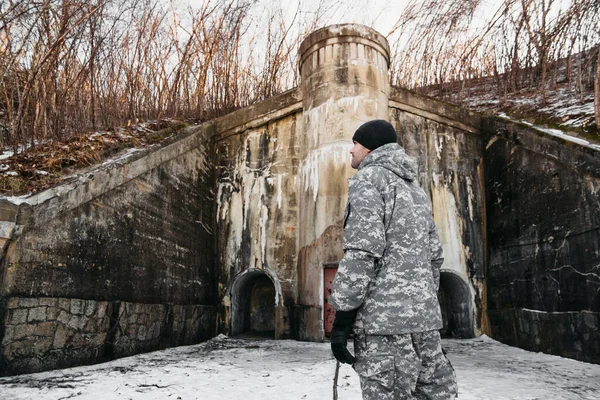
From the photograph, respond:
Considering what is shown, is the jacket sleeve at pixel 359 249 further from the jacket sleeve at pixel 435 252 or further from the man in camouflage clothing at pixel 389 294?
the jacket sleeve at pixel 435 252

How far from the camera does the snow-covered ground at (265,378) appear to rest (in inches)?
152

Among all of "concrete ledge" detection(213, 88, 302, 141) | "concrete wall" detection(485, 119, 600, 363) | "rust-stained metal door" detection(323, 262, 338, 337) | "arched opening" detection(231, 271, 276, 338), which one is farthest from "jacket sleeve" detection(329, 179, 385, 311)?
"concrete ledge" detection(213, 88, 302, 141)

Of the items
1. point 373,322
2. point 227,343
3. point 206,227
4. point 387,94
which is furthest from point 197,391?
point 387,94

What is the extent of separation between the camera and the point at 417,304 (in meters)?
2.18

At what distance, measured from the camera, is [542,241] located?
6184mm

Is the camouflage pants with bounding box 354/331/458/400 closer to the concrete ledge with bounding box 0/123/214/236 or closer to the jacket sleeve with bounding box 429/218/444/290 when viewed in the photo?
the jacket sleeve with bounding box 429/218/444/290

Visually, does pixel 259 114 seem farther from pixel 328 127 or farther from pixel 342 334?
pixel 342 334

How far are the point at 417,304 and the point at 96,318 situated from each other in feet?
14.3

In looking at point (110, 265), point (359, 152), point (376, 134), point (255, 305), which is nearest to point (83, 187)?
point (110, 265)

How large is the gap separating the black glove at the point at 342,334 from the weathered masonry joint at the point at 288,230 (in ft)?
12.0

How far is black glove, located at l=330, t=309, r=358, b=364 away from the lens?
2062mm

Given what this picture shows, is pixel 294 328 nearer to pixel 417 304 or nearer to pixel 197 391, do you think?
pixel 197 391

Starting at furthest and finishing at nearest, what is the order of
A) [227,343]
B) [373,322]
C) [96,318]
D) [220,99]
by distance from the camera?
[220,99], [227,343], [96,318], [373,322]

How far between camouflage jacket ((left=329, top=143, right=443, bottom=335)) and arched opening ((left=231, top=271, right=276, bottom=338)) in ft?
20.9
